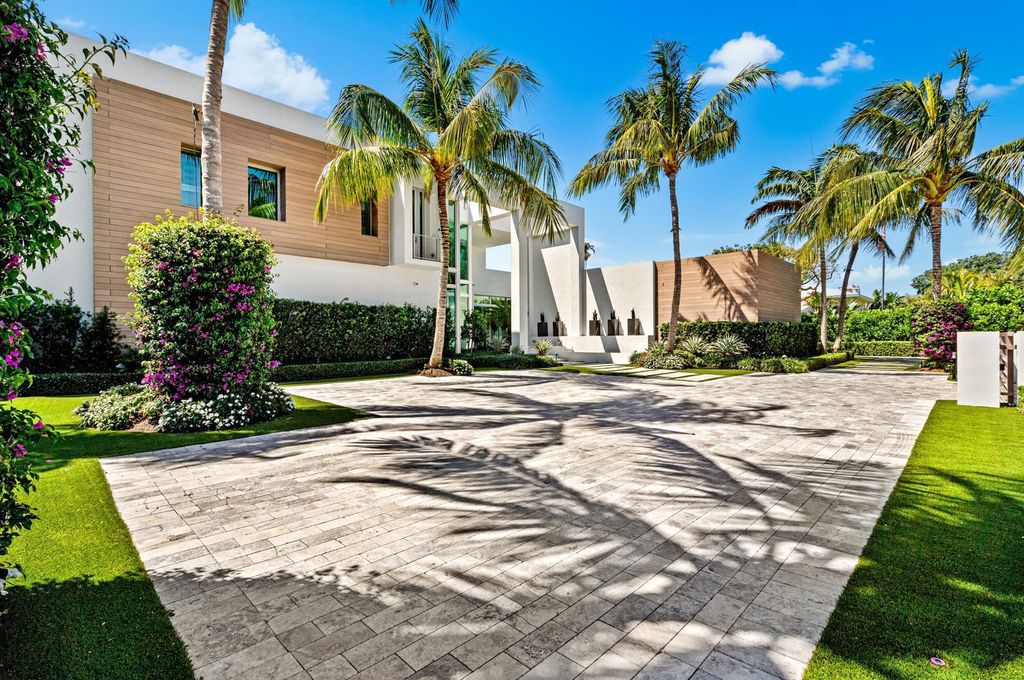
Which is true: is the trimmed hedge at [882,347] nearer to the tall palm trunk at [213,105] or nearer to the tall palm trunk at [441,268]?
the tall palm trunk at [441,268]

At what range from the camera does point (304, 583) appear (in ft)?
9.32

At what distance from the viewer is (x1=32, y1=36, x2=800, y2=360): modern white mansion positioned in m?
12.5

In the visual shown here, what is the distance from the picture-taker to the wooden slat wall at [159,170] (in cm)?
1245

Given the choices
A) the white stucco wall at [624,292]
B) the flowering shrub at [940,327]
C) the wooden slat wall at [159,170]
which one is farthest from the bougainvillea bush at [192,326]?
the flowering shrub at [940,327]

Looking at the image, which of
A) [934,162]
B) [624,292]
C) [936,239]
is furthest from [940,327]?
[624,292]

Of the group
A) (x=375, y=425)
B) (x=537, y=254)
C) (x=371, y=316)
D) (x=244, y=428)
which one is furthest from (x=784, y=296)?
(x=244, y=428)

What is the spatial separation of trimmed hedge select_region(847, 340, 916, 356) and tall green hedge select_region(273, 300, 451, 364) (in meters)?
24.5

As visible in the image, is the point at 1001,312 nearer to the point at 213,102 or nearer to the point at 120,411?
the point at 213,102

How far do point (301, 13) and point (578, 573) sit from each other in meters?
13.3

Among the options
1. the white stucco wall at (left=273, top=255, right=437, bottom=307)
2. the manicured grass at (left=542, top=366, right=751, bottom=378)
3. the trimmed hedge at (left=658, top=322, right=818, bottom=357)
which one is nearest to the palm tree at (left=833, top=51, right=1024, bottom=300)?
the trimmed hedge at (left=658, top=322, right=818, bottom=357)

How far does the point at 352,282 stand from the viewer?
57.2ft

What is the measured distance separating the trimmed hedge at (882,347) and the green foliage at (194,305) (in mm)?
30360

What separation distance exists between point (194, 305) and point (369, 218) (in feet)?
38.5

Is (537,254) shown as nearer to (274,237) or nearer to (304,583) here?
(274,237)
